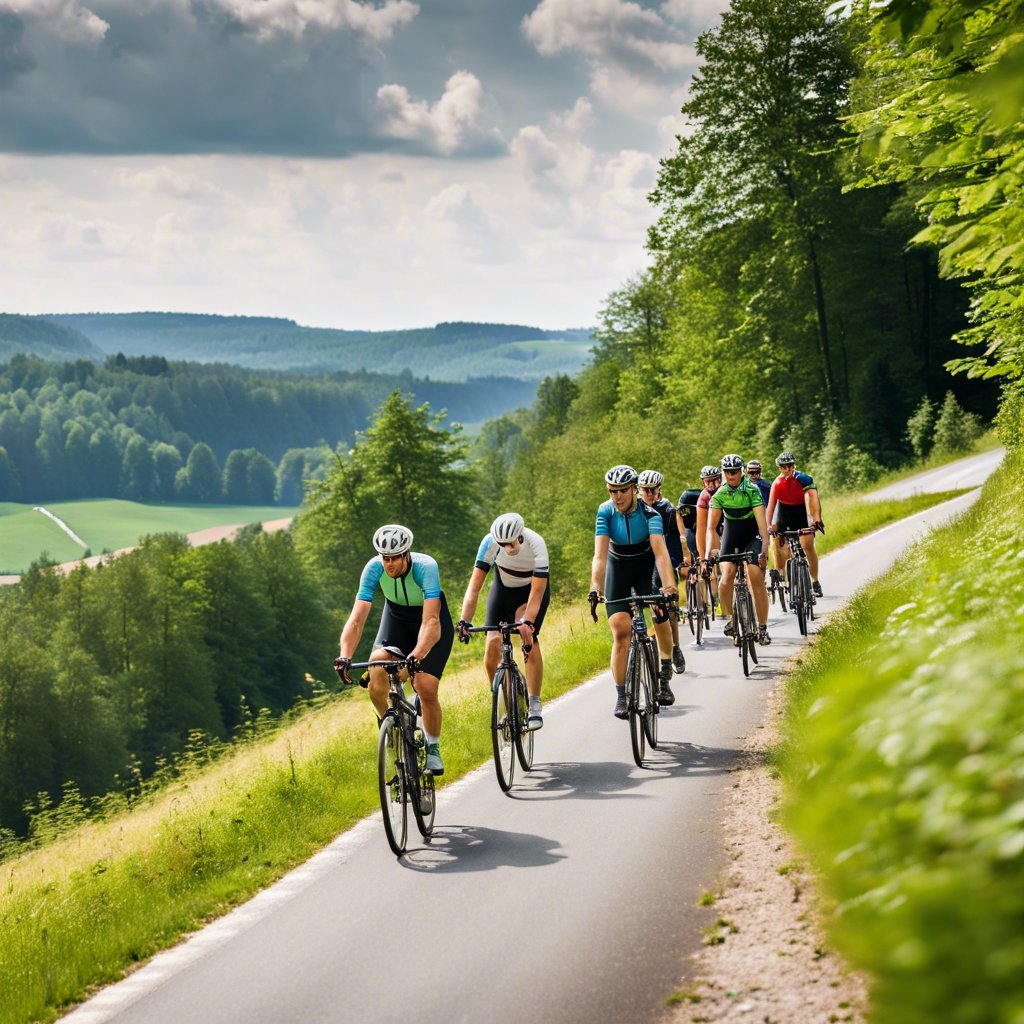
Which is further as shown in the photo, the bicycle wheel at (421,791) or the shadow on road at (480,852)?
the bicycle wheel at (421,791)

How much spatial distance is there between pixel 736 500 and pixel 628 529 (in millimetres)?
3728

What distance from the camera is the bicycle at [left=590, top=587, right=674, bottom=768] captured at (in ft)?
31.7

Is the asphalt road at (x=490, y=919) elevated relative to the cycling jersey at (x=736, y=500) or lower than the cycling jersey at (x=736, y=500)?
lower

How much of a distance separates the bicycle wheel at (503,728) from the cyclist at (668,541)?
1.97 metres

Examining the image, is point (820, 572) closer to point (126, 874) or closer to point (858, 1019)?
point (126, 874)

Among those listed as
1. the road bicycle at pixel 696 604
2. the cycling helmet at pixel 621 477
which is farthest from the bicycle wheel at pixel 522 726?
the road bicycle at pixel 696 604

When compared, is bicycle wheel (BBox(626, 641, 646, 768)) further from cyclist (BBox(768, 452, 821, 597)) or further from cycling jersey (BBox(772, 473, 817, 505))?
cycling jersey (BBox(772, 473, 817, 505))

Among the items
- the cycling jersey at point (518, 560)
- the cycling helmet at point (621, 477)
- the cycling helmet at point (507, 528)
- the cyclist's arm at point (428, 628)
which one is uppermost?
the cycling helmet at point (621, 477)

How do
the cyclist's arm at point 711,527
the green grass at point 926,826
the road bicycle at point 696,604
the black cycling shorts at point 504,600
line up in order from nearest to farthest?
1. the green grass at point 926,826
2. the black cycling shorts at point 504,600
3. the cyclist's arm at point 711,527
4. the road bicycle at point 696,604

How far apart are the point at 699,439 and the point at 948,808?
4575 centimetres

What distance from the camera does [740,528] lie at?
13836mm

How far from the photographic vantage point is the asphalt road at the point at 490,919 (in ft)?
18.3

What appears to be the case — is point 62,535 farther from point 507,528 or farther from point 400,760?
point 400,760

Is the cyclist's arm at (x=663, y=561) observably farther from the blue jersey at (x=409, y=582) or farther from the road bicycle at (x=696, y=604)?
the road bicycle at (x=696, y=604)
